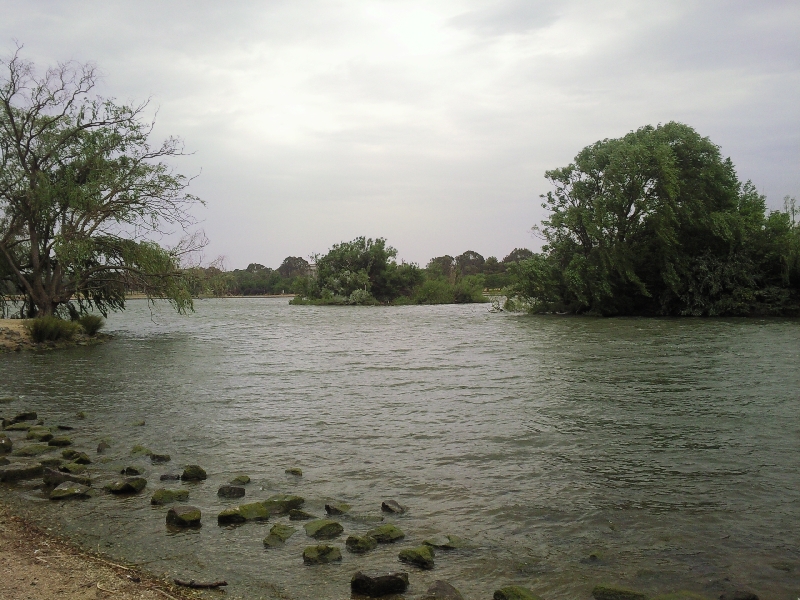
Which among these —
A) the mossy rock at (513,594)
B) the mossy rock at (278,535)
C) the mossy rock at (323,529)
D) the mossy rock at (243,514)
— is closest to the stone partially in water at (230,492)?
the mossy rock at (243,514)

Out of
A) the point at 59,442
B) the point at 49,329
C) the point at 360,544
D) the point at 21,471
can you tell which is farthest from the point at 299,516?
the point at 49,329

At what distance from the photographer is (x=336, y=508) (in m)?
7.71

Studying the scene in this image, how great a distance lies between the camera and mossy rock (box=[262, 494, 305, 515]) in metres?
7.77

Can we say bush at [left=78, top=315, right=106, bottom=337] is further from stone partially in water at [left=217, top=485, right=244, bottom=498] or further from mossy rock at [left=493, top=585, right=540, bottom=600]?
mossy rock at [left=493, top=585, right=540, bottom=600]

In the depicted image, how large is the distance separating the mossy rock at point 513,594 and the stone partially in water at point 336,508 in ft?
9.11

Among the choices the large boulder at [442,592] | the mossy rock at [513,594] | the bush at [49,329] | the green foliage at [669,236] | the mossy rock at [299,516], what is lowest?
the mossy rock at [299,516]

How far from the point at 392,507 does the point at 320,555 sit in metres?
1.63

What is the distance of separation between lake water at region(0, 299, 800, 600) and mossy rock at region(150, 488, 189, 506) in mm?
258

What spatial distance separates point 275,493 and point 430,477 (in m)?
2.32

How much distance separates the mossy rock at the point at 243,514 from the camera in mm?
7277

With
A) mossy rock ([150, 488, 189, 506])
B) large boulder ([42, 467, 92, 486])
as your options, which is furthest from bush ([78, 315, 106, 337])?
mossy rock ([150, 488, 189, 506])

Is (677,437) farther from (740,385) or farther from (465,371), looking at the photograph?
(465,371)

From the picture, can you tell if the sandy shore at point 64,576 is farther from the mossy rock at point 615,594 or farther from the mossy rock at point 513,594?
the mossy rock at point 615,594

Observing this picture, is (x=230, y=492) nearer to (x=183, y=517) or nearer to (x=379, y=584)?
(x=183, y=517)
